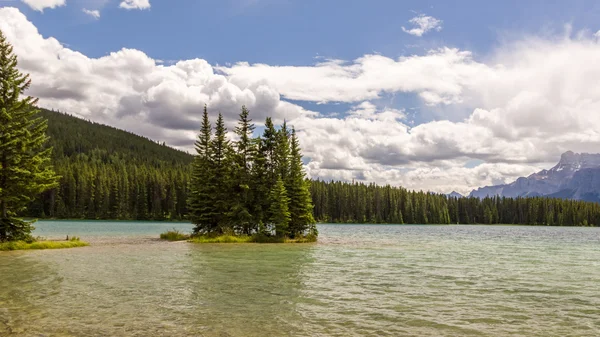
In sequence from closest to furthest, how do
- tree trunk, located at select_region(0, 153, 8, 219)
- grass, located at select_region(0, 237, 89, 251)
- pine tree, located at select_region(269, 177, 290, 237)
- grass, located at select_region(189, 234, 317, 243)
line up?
grass, located at select_region(0, 237, 89, 251) → tree trunk, located at select_region(0, 153, 8, 219) → grass, located at select_region(189, 234, 317, 243) → pine tree, located at select_region(269, 177, 290, 237)

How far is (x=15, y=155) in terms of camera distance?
40625 millimetres

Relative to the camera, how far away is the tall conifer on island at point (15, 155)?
40.2 m

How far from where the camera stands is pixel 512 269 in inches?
1296

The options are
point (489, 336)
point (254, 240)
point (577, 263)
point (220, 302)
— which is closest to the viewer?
point (489, 336)

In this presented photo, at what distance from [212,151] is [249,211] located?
9.92 metres

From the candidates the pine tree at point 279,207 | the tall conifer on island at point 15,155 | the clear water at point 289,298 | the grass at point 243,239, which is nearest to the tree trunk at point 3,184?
the tall conifer on island at point 15,155

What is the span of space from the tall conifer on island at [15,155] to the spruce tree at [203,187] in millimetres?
21784

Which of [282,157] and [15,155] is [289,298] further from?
[282,157]

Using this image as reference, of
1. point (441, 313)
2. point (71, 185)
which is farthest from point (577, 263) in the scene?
point (71, 185)

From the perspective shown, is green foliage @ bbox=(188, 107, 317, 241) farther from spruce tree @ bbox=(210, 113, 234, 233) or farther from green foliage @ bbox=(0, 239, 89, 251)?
green foliage @ bbox=(0, 239, 89, 251)

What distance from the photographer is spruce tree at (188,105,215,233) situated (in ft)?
203

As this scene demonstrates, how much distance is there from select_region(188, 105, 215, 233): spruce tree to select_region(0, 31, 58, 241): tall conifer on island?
21784mm

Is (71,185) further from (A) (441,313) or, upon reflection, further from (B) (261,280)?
(A) (441,313)

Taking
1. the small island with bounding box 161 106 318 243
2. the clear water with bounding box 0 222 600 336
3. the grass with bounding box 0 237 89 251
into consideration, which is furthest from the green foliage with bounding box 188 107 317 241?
the clear water with bounding box 0 222 600 336
